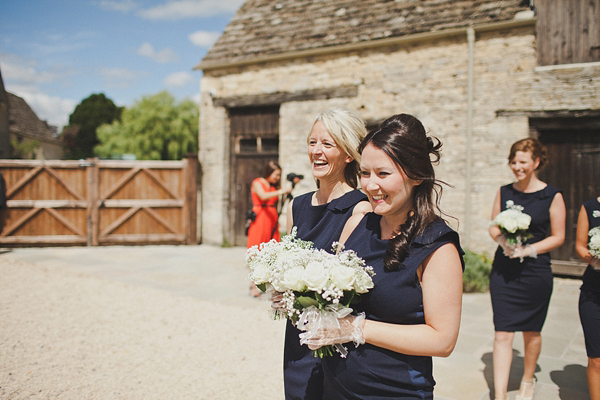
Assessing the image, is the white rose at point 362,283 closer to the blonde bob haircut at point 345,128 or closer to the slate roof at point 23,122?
the blonde bob haircut at point 345,128

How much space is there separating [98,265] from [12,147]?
22.1 m

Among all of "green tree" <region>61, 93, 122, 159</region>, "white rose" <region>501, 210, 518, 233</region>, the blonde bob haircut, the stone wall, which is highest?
"green tree" <region>61, 93, 122, 159</region>

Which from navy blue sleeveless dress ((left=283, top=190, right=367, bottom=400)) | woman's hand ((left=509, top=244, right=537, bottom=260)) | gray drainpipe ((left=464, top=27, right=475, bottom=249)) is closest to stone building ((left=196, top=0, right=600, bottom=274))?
gray drainpipe ((left=464, top=27, right=475, bottom=249))

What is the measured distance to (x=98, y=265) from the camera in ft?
29.1

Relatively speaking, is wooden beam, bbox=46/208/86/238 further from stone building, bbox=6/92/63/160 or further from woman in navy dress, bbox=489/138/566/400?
stone building, bbox=6/92/63/160

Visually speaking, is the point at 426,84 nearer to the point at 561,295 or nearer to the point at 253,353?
the point at 561,295

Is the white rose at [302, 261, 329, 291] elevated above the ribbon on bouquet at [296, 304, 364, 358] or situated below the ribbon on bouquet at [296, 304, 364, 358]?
above

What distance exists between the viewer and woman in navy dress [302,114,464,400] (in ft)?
5.36

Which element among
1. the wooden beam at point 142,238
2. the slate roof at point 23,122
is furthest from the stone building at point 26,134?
the wooden beam at point 142,238

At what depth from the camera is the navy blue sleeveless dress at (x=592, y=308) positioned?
9.74 ft

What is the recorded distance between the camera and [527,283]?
11.7ft

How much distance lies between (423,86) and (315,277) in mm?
8114

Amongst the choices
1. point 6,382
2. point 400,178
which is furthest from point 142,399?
point 400,178

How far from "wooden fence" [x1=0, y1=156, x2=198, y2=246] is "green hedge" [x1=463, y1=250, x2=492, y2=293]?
6.88 meters
